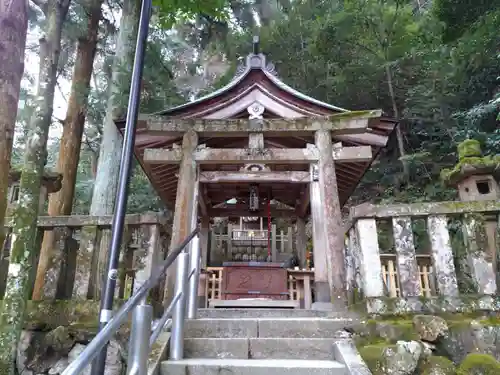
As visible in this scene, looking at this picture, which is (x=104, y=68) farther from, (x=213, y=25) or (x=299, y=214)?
(x=299, y=214)

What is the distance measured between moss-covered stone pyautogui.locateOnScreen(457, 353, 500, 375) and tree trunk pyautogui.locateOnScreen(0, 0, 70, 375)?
12.3 feet

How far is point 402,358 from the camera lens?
117 inches

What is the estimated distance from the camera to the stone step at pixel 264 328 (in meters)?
3.70

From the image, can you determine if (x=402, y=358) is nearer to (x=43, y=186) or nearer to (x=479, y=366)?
(x=479, y=366)

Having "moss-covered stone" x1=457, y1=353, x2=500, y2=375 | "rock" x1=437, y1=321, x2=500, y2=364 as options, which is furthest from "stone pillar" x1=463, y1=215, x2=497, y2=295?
"moss-covered stone" x1=457, y1=353, x2=500, y2=375

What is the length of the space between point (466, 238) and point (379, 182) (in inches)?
456

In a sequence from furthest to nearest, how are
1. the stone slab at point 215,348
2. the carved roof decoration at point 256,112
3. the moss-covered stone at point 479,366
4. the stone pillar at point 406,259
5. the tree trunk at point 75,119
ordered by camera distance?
1. the tree trunk at point 75,119
2. the carved roof decoration at point 256,112
3. the stone pillar at point 406,259
4. the stone slab at point 215,348
5. the moss-covered stone at point 479,366

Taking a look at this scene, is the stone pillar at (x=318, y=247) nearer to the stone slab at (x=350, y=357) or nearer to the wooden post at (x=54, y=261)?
the stone slab at (x=350, y=357)

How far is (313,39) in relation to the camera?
1561 centimetres

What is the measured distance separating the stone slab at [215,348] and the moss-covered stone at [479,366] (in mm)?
1766

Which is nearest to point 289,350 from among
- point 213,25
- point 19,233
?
point 19,233

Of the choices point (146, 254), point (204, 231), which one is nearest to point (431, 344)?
point (146, 254)

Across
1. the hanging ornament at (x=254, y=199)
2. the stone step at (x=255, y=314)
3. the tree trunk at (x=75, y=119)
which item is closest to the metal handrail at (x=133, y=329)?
the stone step at (x=255, y=314)

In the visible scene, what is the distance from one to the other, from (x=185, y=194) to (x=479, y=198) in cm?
456
